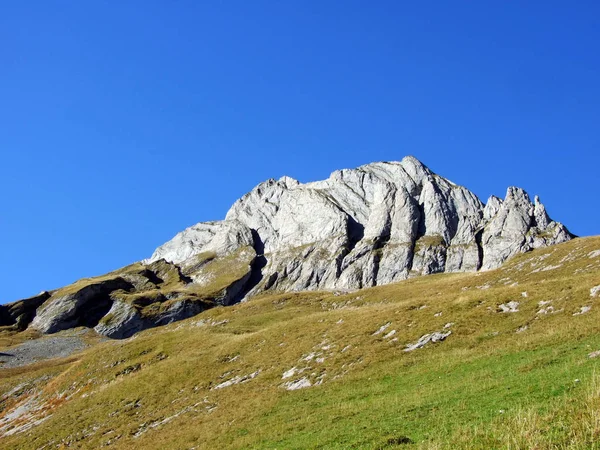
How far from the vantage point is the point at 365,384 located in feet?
127

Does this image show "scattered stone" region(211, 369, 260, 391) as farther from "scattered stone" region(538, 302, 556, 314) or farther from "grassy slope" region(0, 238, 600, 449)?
"scattered stone" region(538, 302, 556, 314)

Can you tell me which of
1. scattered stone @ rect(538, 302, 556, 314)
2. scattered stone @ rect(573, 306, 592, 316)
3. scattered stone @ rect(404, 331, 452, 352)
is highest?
scattered stone @ rect(538, 302, 556, 314)

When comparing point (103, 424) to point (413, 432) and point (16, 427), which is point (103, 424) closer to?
point (16, 427)

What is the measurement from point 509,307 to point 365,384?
15.9m

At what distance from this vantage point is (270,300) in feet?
446

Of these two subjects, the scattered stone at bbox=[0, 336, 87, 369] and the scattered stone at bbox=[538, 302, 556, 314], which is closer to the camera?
the scattered stone at bbox=[538, 302, 556, 314]

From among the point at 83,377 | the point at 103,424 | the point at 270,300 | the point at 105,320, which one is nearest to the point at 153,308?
the point at 105,320

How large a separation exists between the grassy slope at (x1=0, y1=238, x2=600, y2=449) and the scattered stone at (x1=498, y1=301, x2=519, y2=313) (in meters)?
0.88

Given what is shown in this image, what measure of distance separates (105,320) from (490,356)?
175 meters

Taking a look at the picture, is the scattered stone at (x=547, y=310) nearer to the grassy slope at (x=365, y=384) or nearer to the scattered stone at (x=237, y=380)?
the grassy slope at (x=365, y=384)

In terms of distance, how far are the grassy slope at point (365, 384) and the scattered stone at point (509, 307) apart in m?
0.88

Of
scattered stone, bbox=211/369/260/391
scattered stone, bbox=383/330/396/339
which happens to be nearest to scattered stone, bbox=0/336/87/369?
scattered stone, bbox=211/369/260/391

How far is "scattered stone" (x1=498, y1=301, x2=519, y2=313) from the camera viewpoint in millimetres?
44331

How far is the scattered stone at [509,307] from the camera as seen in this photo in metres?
44.3
